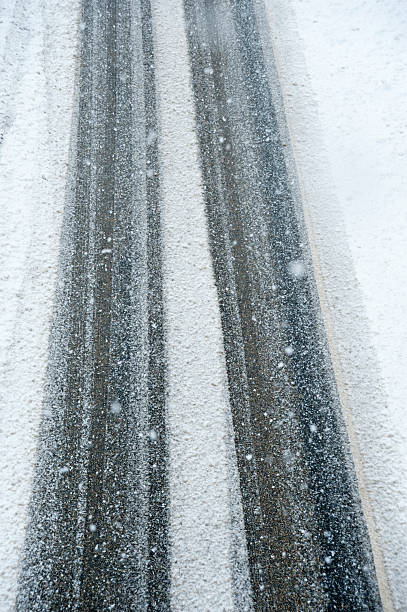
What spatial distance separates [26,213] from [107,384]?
1320mm

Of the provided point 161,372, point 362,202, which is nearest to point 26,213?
point 161,372

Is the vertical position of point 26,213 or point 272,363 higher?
point 26,213

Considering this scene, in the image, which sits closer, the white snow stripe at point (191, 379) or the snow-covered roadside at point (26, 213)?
the white snow stripe at point (191, 379)

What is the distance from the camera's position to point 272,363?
2369 millimetres

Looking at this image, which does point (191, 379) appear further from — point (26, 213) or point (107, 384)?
point (26, 213)

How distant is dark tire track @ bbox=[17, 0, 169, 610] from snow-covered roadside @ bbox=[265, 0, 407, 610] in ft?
3.56

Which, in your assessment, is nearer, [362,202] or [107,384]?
[107,384]

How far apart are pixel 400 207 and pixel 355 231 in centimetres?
38

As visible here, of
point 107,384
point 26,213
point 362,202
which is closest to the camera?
point 107,384

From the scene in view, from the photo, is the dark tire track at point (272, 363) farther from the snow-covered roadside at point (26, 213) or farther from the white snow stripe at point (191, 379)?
the snow-covered roadside at point (26, 213)

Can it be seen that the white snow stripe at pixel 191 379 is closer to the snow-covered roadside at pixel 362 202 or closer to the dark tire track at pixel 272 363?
the dark tire track at pixel 272 363

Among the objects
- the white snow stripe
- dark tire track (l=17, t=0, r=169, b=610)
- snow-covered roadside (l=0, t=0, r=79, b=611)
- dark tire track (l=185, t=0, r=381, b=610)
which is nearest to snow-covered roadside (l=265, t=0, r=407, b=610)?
dark tire track (l=185, t=0, r=381, b=610)

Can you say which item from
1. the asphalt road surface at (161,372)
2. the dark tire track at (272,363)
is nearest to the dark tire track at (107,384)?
the asphalt road surface at (161,372)

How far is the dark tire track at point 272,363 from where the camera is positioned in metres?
1.95
